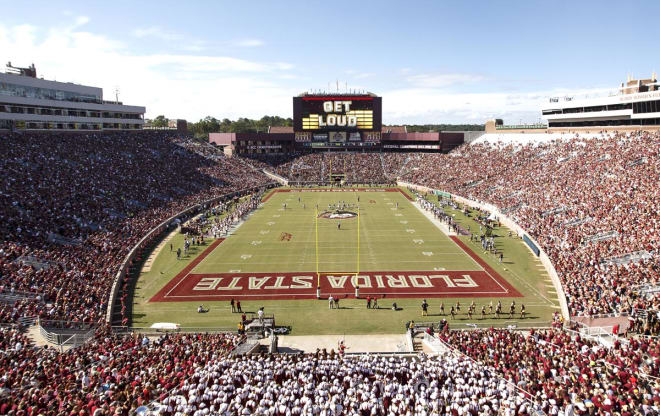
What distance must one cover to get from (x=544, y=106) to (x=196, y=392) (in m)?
66.2

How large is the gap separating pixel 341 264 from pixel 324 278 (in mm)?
2846

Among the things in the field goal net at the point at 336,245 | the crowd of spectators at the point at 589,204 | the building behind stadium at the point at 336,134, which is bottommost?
the field goal net at the point at 336,245

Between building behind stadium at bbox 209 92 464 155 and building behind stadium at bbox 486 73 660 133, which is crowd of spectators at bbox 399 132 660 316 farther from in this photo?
building behind stadium at bbox 209 92 464 155

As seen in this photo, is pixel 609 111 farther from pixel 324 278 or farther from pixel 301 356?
pixel 301 356

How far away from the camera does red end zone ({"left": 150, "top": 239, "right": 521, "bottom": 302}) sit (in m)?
25.3

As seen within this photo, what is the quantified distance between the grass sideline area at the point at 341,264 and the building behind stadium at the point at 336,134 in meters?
35.4

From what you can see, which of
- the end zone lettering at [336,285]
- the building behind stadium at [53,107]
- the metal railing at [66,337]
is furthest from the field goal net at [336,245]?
the building behind stadium at [53,107]

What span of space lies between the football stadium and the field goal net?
0.24m

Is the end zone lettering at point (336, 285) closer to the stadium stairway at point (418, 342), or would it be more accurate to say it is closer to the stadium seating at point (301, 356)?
the stadium seating at point (301, 356)

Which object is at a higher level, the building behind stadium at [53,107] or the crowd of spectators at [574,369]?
the building behind stadium at [53,107]

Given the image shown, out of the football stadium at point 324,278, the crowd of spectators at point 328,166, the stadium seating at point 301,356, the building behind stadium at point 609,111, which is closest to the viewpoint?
the stadium seating at point 301,356

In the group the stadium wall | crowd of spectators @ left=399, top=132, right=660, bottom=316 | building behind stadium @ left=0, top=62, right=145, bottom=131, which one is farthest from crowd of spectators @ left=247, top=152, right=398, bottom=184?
building behind stadium @ left=0, top=62, right=145, bottom=131

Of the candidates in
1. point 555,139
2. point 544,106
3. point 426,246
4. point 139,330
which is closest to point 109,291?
point 139,330

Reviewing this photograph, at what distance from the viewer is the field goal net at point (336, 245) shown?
29297mm
